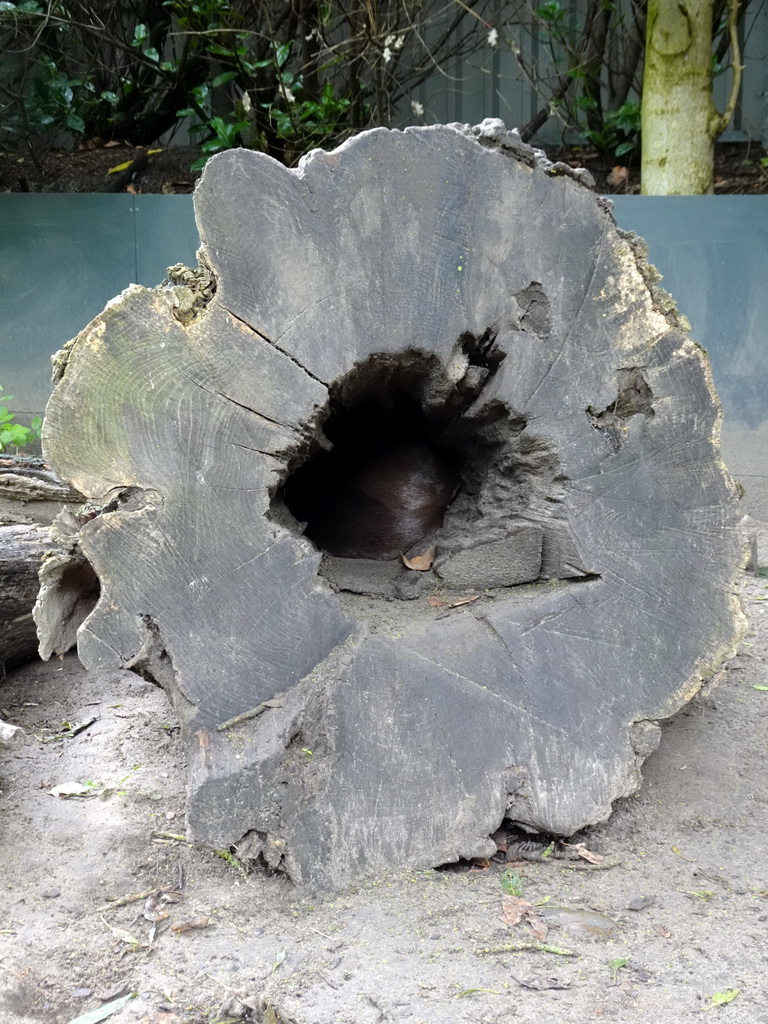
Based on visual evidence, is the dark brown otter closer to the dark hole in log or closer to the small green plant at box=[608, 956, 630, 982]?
the dark hole in log

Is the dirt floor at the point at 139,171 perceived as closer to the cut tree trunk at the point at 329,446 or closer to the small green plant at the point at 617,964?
the cut tree trunk at the point at 329,446

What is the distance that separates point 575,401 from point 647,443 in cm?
19

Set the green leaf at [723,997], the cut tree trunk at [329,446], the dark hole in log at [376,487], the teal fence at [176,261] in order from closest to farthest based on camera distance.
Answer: the green leaf at [723,997], the cut tree trunk at [329,446], the dark hole in log at [376,487], the teal fence at [176,261]

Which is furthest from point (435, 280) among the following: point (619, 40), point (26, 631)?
point (619, 40)

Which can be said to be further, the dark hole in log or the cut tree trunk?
the dark hole in log

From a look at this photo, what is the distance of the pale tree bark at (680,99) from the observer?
4.91 meters

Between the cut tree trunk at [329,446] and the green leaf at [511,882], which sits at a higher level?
the cut tree trunk at [329,446]

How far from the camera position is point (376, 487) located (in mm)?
2619

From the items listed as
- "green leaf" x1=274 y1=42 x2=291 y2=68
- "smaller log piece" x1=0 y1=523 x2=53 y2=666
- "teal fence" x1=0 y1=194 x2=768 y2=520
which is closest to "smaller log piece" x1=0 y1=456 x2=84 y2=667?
"smaller log piece" x1=0 y1=523 x2=53 y2=666

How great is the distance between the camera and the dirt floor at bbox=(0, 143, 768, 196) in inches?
234

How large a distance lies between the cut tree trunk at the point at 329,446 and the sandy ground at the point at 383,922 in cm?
13

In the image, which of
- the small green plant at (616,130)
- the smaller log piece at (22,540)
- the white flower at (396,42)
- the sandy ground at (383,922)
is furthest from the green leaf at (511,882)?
the small green plant at (616,130)

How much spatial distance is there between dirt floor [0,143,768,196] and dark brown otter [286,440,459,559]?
3.89 m

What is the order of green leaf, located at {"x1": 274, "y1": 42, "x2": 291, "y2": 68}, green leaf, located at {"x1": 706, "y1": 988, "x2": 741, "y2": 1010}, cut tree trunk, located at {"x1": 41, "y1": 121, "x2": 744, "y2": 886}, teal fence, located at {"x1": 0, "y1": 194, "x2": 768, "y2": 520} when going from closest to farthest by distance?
green leaf, located at {"x1": 706, "y1": 988, "x2": 741, "y2": 1010}, cut tree trunk, located at {"x1": 41, "y1": 121, "x2": 744, "y2": 886}, teal fence, located at {"x1": 0, "y1": 194, "x2": 768, "y2": 520}, green leaf, located at {"x1": 274, "y1": 42, "x2": 291, "y2": 68}
